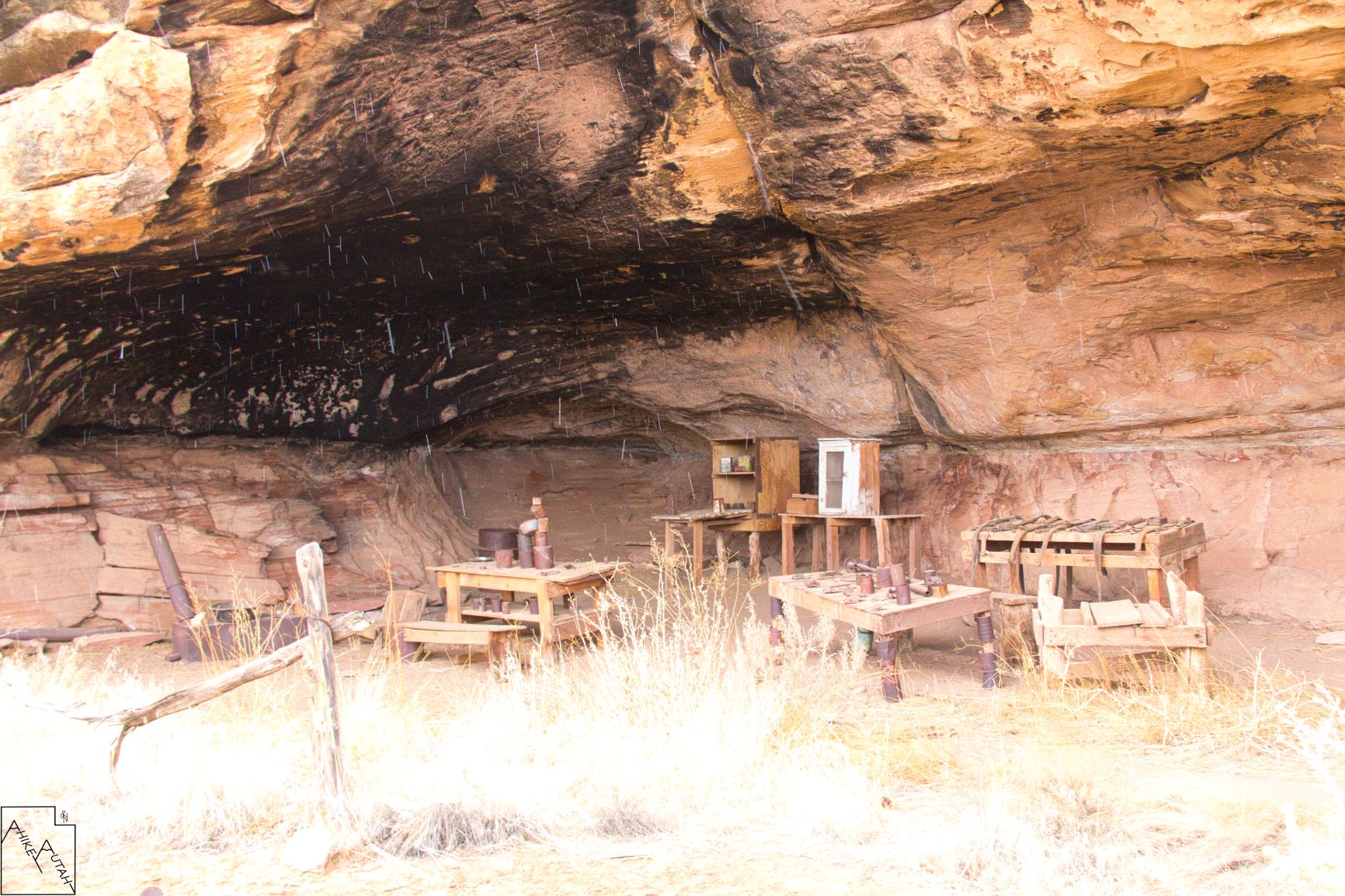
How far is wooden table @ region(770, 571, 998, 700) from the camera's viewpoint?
5031 mm

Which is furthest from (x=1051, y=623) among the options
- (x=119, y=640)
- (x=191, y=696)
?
(x=119, y=640)

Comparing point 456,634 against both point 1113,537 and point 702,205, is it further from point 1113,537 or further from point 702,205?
point 1113,537

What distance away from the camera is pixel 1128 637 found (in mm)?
4730

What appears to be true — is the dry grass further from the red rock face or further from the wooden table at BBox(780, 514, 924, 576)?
the wooden table at BBox(780, 514, 924, 576)

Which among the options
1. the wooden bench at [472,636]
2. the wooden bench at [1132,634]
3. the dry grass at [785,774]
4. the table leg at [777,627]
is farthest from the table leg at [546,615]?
the wooden bench at [1132,634]

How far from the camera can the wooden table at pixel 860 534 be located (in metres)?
8.24

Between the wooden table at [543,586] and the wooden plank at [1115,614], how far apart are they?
2980 mm

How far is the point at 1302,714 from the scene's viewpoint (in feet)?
15.1

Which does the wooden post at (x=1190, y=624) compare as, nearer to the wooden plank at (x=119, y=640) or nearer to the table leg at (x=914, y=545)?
the table leg at (x=914, y=545)

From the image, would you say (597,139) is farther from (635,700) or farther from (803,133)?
(635,700)

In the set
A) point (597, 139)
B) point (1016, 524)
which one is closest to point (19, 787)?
point (597, 139)

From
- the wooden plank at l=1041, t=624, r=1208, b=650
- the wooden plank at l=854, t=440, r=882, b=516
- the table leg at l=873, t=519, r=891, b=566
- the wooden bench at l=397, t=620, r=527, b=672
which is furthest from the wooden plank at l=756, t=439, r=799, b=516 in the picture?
the wooden plank at l=1041, t=624, r=1208, b=650

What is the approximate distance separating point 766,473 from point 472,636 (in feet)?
14.1

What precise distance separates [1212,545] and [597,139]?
225 inches
